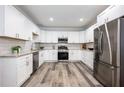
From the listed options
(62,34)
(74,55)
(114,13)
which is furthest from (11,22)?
(74,55)

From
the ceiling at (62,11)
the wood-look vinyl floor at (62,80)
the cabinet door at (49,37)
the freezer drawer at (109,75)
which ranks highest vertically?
the ceiling at (62,11)

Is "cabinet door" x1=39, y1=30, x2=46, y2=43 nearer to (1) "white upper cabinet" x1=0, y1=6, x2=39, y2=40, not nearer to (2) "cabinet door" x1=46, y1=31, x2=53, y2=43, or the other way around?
(2) "cabinet door" x1=46, y1=31, x2=53, y2=43

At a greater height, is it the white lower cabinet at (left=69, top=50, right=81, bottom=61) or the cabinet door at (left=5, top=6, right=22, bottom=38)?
the cabinet door at (left=5, top=6, right=22, bottom=38)

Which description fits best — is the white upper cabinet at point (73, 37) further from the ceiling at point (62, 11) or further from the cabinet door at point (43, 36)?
the ceiling at point (62, 11)

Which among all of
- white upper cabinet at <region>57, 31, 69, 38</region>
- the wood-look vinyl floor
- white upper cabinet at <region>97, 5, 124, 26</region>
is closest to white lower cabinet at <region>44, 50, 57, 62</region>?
white upper cabinet at <region>57, 31, 69, 38</region>

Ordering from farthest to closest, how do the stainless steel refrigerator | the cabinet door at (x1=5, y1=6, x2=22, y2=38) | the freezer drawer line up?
the cabinet door at (x1=5, y1=6, x2=22, y2=38)
the freezer drawer
the stainless steel refrigerator

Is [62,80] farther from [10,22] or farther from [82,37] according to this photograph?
[82,37]

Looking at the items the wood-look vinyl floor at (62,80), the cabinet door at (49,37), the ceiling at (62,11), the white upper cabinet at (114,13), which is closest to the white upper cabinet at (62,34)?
the cabinet door at (49,37)

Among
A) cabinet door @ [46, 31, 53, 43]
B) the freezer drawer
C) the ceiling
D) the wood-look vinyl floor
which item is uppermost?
the ceiling

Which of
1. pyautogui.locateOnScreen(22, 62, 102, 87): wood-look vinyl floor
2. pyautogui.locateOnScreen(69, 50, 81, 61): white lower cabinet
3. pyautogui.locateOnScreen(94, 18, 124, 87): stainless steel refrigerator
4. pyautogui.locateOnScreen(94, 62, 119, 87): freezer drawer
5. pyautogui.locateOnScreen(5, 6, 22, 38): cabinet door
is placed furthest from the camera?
pyautogui.locateOnScreen(69, 50, 81, 61): white lower cabinet

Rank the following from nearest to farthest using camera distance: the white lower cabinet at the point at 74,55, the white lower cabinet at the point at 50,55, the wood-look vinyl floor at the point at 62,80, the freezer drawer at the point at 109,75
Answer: the freezer drawer at the point at 109,75, the wood-look vinyl floor at the point at 62,80, the white lower cabinet at the point at 50,55, the white lower cabinet at the point at 74,55
